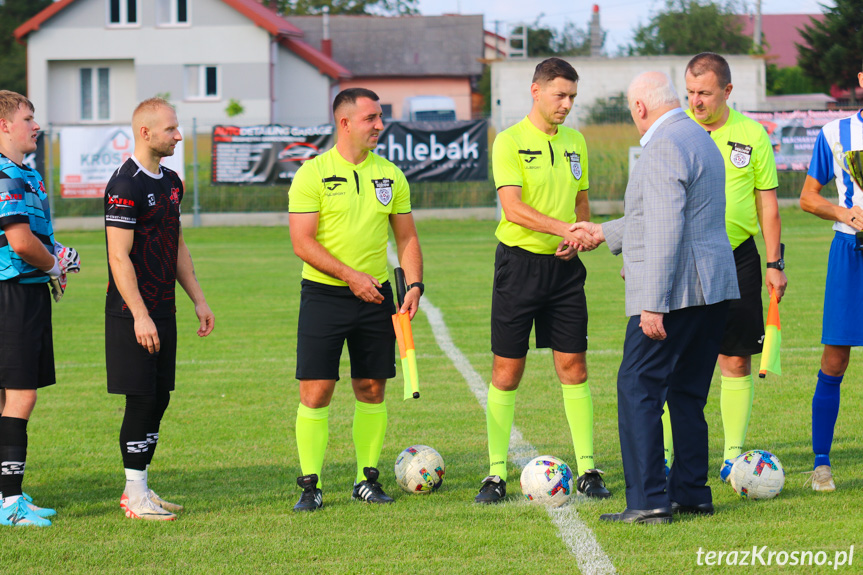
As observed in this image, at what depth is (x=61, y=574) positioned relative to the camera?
14.7 feet

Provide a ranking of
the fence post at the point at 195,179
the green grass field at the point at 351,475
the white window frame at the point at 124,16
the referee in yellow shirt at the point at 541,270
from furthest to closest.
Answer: the white window frame at the point at 124,16 → the fence post at the point at 195,179 → the referee in yellow shirt at the point at 541,270 → the green grass field at the point at 351,475

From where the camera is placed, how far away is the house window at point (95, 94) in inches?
1770

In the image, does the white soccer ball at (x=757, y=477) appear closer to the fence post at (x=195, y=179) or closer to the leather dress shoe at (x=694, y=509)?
the leather dress shoe at (x=694, y=509)

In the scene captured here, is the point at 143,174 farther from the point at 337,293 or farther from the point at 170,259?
the point at 337,293

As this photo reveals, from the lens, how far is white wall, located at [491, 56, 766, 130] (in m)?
38.7

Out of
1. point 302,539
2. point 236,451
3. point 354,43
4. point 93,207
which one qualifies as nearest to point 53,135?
point 93,207

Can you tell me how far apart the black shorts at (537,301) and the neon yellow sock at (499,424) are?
260 millimetres

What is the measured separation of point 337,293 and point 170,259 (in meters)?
0.94

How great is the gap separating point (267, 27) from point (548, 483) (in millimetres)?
39841

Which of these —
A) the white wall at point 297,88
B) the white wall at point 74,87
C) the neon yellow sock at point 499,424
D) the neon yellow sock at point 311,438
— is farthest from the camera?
→ the white wall at point 297,88

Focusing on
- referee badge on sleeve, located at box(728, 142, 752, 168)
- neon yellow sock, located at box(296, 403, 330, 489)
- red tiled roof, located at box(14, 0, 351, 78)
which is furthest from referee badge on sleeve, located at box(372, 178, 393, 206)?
red tiled roof, located at box(14, 0, 351, 78)

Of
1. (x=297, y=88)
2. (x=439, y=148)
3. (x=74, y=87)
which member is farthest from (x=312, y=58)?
(x=439, y=148)

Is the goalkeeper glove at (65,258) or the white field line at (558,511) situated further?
the goalkeeper glove at (65,258)
